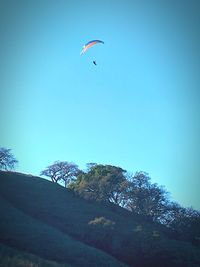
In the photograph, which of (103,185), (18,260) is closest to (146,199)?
(103,185)

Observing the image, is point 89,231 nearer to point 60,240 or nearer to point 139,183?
point 60,240

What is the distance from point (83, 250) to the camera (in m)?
37.2

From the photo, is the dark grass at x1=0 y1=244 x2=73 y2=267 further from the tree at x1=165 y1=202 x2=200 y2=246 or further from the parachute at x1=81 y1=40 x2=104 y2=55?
the tree at x1=165 y1=202 x2=200 y2=246

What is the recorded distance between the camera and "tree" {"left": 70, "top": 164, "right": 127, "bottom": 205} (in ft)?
246

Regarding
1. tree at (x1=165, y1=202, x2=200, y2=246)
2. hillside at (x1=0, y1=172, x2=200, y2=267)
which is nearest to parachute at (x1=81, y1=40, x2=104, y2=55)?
hillside at (x1=0, y1=172, x2=200, y2=267)

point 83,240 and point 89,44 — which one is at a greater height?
point 89,44

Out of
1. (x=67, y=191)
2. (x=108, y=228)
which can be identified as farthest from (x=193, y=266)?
(x=67, y=191)

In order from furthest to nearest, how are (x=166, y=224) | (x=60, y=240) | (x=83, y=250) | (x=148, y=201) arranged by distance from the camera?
(x=148, y=201), (x=166, y=224), (x=60, y=240), (x=83, y=250)

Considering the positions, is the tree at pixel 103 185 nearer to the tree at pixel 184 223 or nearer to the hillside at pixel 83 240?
the tree at pixel 184 223

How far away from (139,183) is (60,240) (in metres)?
42.3

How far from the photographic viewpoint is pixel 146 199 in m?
75.9

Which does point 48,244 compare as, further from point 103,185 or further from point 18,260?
point 103,185

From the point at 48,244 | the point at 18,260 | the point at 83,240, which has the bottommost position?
the point at 18,260

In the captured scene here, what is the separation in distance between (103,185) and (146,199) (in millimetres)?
10357
